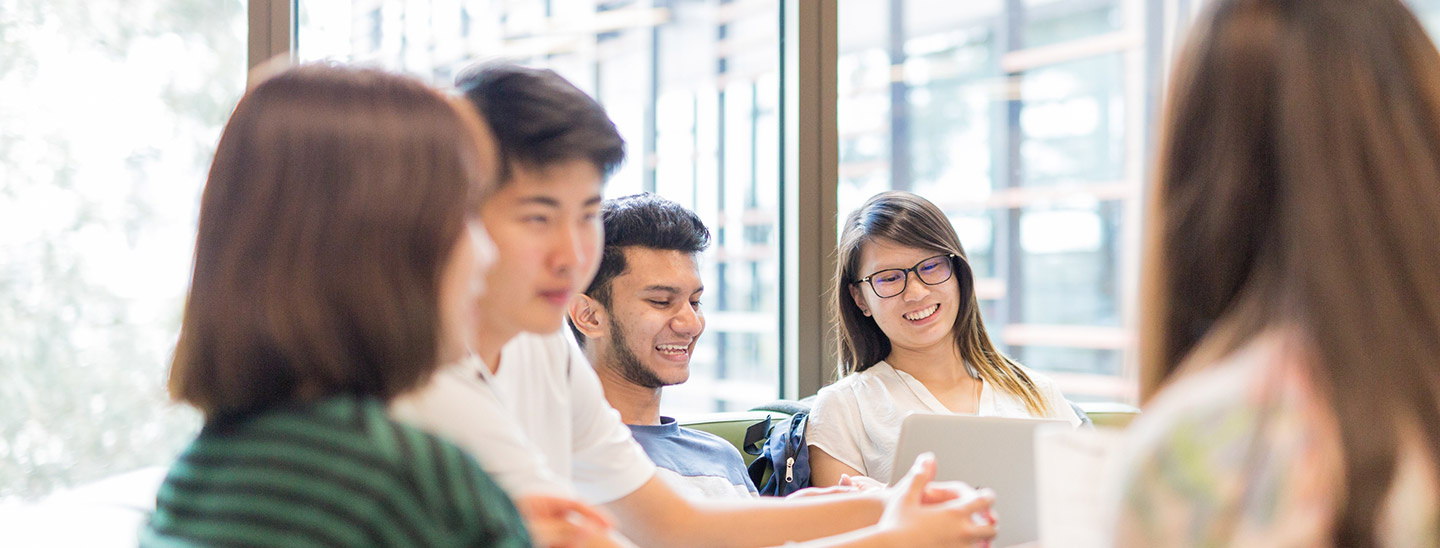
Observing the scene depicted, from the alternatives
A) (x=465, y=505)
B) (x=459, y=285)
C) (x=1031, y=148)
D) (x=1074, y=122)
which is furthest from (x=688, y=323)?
(x=1074, y=122)

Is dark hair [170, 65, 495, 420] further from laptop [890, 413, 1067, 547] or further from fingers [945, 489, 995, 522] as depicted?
laptop [890, 413, 1067, 547]

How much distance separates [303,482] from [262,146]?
0.29m

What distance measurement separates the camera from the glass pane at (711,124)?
3.00m

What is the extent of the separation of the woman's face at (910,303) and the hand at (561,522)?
1.32 meters

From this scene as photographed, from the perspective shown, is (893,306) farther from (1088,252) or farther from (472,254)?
(1088,252)

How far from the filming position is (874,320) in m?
2.35

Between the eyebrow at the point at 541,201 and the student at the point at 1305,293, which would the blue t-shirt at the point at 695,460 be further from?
the student at the point at 1305,293

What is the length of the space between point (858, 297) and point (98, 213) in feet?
5.26

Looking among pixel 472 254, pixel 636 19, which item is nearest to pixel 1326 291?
pixel 472 254

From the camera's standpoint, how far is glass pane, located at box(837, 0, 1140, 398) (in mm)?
3393

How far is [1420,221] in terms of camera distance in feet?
2.40

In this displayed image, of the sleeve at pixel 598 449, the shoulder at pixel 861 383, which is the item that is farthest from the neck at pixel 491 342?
the shoulder at pixel 861 383

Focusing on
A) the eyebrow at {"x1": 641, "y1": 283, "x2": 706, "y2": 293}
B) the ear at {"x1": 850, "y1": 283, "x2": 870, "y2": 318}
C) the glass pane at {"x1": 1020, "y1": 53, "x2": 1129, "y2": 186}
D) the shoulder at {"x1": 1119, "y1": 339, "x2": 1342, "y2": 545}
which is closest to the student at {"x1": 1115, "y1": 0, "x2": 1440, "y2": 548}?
the shoulder at {"x1": 1119, "y1": 339, "x2": 1342, "y2": 545}

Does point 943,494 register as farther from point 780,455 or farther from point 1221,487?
point 780,455
